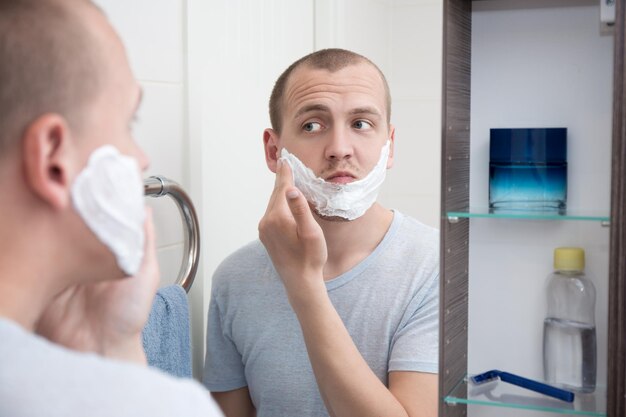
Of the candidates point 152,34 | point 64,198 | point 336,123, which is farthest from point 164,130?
point 64,198

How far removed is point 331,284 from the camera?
1.10 meters

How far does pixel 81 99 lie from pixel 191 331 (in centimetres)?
68

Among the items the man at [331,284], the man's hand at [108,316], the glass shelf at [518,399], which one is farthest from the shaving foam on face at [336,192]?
the man's hand at [108,316]

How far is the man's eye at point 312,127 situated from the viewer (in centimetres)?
104

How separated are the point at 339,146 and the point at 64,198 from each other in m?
0.58

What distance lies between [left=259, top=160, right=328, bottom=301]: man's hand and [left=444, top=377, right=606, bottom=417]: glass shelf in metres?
0.21

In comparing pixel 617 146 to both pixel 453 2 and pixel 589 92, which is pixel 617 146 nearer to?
pixel 589 92

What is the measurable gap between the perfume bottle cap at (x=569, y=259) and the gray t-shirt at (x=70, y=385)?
55 centimetres

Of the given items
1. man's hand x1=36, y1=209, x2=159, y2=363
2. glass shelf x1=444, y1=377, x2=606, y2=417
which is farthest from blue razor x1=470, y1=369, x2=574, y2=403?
man's hand x1=36, y1=209, x2=159, y2=363

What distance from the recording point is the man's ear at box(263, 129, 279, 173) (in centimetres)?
111

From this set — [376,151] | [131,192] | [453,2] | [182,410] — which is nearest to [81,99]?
[131,192]

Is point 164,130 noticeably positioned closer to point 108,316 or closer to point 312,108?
point 312,108

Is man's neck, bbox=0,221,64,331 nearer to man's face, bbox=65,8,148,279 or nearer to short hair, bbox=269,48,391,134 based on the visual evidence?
man's face, bbox=65,8,148,279

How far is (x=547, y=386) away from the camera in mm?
879
